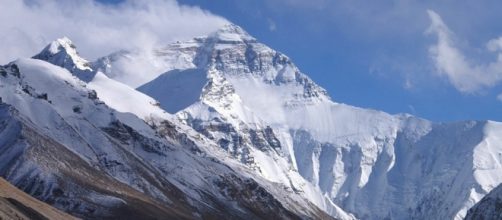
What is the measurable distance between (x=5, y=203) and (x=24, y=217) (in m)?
4.84

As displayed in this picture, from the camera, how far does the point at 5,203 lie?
634 feet

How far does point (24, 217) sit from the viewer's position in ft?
631
